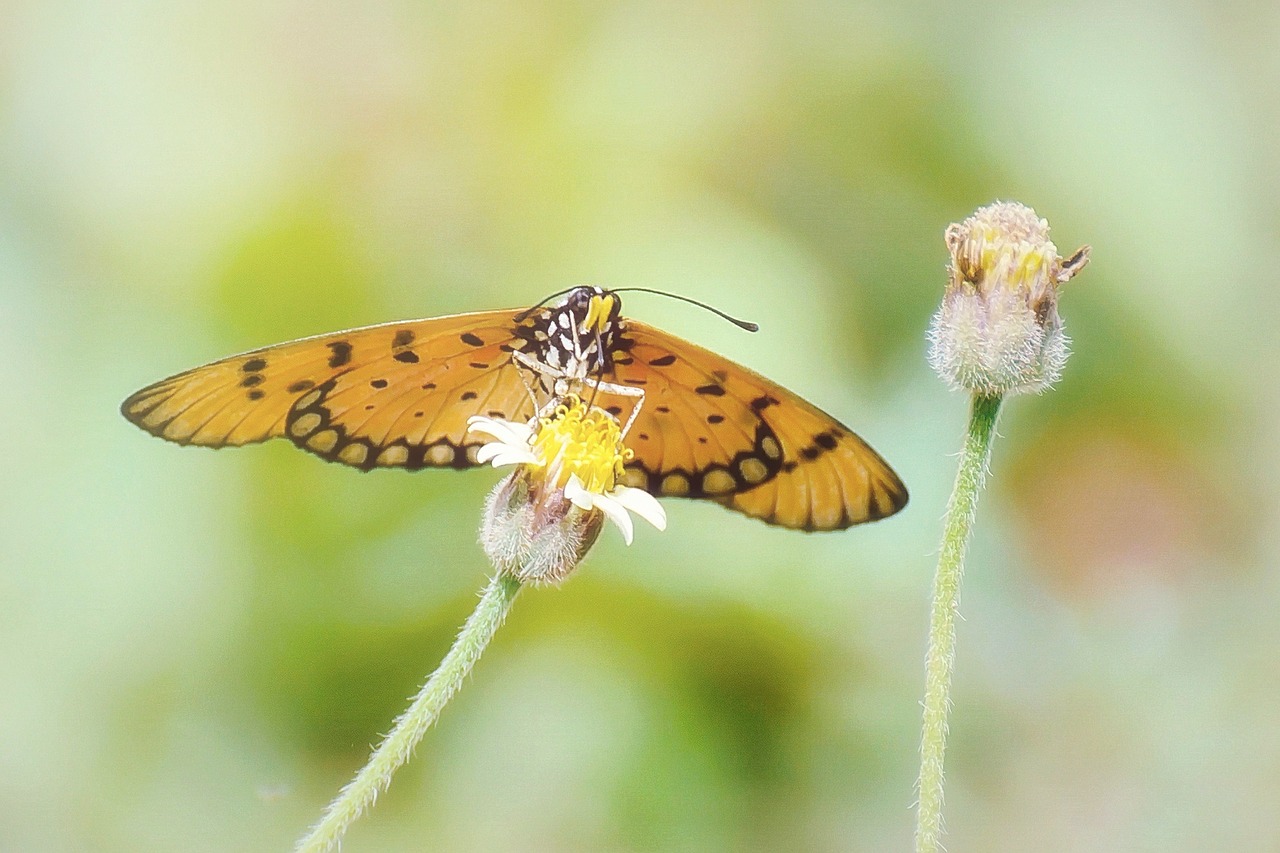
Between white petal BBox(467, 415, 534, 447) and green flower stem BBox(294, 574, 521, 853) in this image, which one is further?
white petal BBox(467, 415, 534, 447)

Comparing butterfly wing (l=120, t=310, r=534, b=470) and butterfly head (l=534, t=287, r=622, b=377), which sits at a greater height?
butterfly head (l=534, t=287, r=622, b=377)

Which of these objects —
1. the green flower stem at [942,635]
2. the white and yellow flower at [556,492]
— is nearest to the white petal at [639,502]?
the white and yellow flower at [556,492]

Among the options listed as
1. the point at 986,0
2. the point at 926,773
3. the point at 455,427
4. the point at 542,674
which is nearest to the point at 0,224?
the point at 455,427

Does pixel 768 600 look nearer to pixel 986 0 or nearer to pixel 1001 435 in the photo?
pixel 1001 435

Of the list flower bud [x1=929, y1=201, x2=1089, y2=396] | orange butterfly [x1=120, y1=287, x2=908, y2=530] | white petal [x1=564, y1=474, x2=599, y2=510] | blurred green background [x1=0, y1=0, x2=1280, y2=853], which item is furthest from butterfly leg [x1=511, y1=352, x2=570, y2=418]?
blurred green background [x1=0, y1=0, x2=1280, y2=853]

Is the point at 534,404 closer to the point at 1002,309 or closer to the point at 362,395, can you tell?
the point at 362,395

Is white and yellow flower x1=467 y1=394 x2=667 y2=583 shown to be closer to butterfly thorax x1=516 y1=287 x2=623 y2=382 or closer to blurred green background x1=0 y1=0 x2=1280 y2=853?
butterfly thorax x1=516 y1=287 x2=623 y2=382

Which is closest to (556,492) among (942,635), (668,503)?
(942,635)

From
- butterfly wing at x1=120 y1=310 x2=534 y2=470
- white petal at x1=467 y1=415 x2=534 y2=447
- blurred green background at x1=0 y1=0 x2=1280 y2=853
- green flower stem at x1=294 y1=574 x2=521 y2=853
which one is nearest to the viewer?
green flower stem at x1=294 y1=574 x2=521 y2=853
